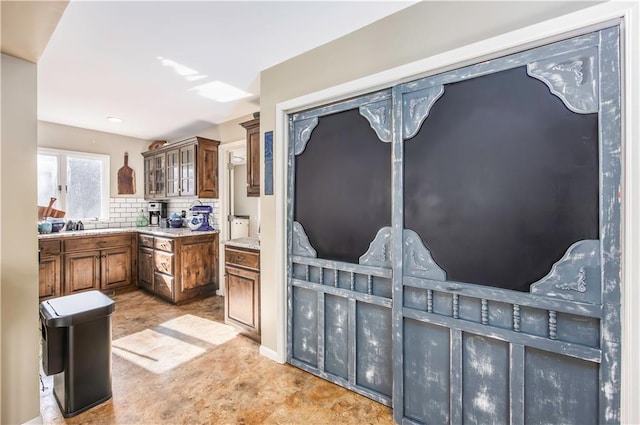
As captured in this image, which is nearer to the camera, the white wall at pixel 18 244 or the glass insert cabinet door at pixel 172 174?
the white wall at pixel 18 244

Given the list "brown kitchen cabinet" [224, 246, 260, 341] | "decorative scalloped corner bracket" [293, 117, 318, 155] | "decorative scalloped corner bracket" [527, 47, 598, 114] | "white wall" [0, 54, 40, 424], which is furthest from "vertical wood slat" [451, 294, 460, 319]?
"white wall" [0, 54, 40, 424]

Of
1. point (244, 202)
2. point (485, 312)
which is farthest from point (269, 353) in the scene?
point (244, 202)

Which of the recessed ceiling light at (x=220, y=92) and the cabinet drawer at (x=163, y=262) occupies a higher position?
the recessed ceiling light at (x=220, y=92)

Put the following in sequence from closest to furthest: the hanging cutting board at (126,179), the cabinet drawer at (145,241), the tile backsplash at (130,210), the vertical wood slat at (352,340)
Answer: the vertical wood slat at (352,340) < the cabinet drawer at (145,241) < the tile backsplash at (130,210) < the hanging cutting board at (126,179)

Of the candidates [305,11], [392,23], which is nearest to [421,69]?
[392,23]

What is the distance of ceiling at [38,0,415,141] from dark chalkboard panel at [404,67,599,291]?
0.79 meters

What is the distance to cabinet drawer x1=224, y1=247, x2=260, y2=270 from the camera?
2.67 m

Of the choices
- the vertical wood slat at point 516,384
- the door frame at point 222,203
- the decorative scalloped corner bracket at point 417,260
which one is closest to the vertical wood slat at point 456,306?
the decorative scalloped corner bracket at point 417,260

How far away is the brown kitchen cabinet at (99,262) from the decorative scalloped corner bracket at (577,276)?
4.95 meters

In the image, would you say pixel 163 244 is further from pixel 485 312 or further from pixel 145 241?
pixel 485 312

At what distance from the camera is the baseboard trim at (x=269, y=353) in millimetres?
2418

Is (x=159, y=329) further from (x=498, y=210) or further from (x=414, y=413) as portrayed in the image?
→ (x=498, y=210)

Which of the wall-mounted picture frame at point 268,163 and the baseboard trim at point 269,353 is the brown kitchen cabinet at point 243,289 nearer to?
the baseboard trim at point 269,353

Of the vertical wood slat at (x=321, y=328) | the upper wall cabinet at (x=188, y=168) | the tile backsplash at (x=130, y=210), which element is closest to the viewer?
the vertical wood slat at (x=321, y=328)
